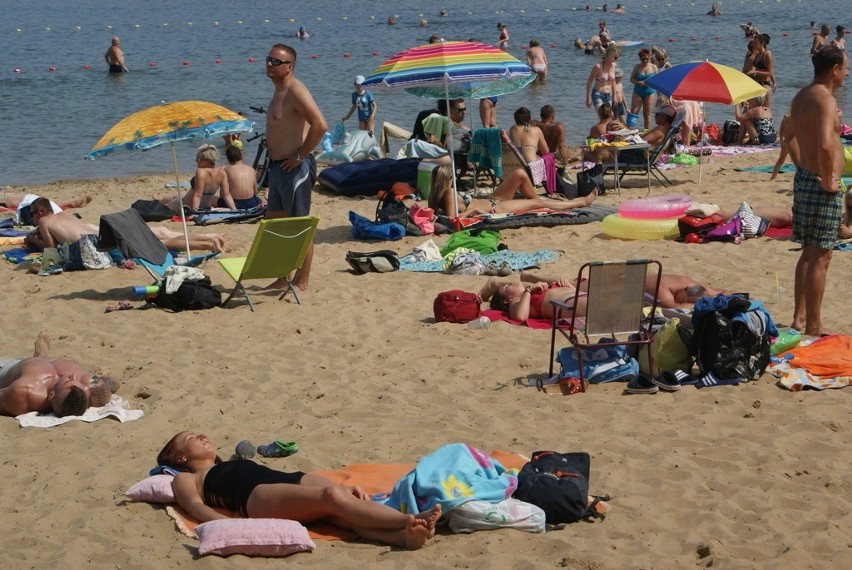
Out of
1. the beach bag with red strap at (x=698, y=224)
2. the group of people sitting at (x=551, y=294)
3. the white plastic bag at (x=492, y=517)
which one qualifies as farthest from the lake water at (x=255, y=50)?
the white plastic bag at (x=492, y=517)

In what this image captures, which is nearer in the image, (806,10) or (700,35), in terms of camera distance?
(700,35)

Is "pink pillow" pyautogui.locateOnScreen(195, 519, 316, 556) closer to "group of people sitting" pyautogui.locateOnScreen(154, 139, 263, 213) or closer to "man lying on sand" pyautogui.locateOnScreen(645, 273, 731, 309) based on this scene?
"man lying on sand" pyautogui.locateOnScreen(645, 273, 731, 309)

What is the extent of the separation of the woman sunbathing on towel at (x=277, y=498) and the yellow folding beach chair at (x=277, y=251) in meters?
2.97

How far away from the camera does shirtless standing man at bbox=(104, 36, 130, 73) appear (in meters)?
27.0

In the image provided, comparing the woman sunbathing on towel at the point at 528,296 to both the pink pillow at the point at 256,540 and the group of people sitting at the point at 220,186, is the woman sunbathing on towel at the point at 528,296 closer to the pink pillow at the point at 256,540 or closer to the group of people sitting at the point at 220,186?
the pink pillow at the point at 256,540

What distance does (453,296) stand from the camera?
295 inches

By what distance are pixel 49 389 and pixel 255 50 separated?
92.2 feet

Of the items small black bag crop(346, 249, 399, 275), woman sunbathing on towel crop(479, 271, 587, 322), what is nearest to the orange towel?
woman sunbathing on towel crop(479, 271, 587, 322)

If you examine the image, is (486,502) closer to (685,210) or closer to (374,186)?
(685,210)

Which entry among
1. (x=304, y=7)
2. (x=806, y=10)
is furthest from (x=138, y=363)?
(x=304, y=7)

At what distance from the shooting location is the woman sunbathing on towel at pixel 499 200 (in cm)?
1100

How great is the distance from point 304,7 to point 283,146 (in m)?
45.5

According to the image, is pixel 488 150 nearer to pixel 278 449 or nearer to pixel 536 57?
pixel 278 449

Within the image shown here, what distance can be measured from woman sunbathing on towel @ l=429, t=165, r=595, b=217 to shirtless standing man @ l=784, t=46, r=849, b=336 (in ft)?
15.3
